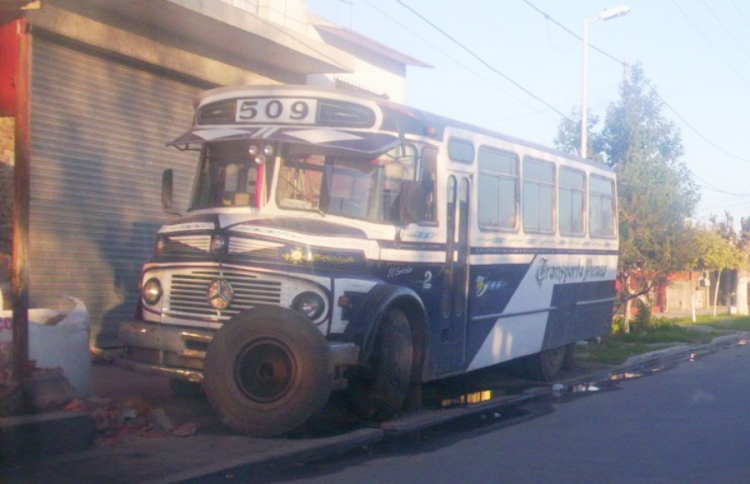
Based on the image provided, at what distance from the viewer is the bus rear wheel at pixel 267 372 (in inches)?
327

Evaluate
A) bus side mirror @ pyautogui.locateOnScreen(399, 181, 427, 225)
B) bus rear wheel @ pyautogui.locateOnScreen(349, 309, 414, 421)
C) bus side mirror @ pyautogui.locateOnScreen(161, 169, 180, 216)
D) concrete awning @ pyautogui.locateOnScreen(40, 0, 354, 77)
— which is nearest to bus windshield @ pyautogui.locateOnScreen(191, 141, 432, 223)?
bus side mirror @ pyautogui.locateOnScreen(399, 181, 427, 225)

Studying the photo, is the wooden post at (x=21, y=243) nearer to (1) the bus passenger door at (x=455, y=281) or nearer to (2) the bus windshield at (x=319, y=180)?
(2) the bus windshield at (x=319, y=180)

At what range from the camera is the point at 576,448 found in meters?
9.07

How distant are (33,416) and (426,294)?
430 centimetres

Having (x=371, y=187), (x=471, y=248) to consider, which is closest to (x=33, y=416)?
(x=371, y=187)

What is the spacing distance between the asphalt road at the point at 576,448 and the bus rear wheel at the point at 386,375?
1.58 ft

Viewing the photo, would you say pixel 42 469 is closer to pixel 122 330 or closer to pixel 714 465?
pixel 122 330

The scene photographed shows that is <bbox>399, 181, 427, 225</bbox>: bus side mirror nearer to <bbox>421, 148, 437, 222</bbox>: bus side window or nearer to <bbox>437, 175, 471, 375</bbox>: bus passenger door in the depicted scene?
<bbox>421, 148, 437, 222</bbox>: bus side window

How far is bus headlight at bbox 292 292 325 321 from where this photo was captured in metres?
8.81

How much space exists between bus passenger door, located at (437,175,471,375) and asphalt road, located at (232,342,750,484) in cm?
79

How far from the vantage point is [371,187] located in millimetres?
9742

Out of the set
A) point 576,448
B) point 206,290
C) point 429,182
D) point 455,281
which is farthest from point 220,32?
point 576,448

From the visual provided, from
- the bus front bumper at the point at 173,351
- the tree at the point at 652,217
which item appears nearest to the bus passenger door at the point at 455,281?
the bus front bumper at the point at 173,351

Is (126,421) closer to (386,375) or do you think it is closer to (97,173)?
(386,375)
